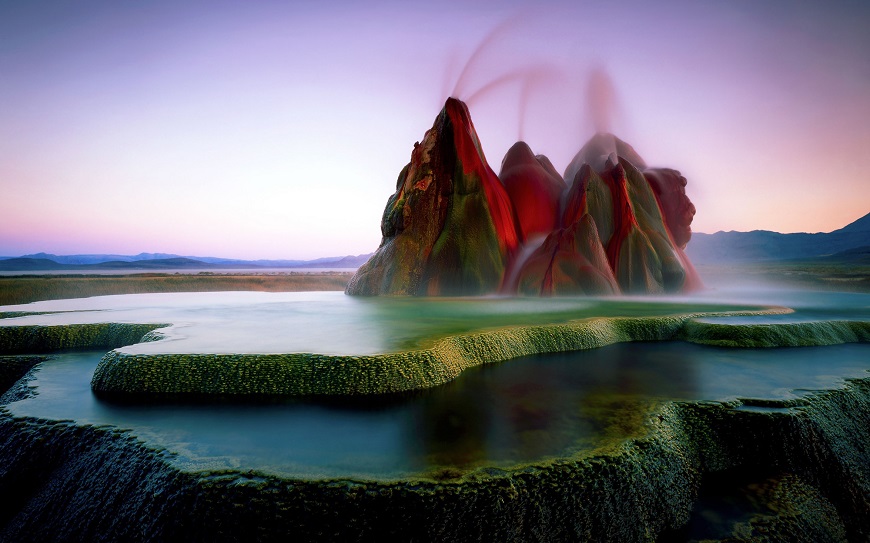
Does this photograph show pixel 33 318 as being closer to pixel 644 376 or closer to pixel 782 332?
pixel 644 376

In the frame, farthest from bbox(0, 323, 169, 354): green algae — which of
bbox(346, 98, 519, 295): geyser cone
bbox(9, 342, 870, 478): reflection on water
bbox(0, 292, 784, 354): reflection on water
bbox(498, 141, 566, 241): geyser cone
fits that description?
bbox(498, 141, 566, 241): geyser cone

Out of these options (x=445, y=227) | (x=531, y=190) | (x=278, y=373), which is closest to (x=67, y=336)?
(x=278, y=373)

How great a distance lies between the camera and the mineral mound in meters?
22.3

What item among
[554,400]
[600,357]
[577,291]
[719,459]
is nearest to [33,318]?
[554,400]

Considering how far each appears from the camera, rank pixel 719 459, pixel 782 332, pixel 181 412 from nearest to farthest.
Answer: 1. pixel 719 459
2. pixel 181 412
3. pixel 782 332

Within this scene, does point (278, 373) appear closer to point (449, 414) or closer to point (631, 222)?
point (449, 414)

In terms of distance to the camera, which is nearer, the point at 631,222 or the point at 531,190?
the point at 631,222

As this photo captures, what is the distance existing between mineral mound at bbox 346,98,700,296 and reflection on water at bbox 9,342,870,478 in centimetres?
1223

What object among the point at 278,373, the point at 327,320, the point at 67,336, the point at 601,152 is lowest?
the point at 278,373

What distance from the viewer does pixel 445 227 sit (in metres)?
23.9

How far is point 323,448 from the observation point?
5707 millimetres

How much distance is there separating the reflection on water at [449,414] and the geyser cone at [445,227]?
1274 cm

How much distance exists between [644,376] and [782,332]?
19.7ft

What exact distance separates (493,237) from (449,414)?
1719cm
